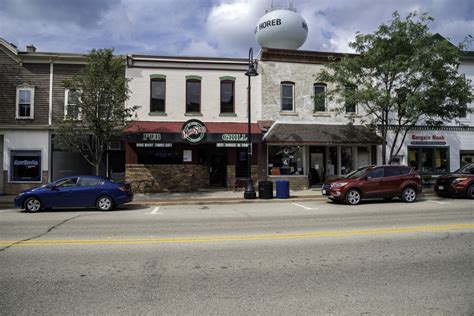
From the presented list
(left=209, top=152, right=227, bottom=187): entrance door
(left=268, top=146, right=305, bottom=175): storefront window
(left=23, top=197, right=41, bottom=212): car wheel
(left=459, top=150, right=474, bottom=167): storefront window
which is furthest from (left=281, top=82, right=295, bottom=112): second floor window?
(left=23, top=197, right=41, bottom=212): car wheel

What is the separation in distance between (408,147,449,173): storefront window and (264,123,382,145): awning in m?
3.65

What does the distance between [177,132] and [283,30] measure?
9.92 m

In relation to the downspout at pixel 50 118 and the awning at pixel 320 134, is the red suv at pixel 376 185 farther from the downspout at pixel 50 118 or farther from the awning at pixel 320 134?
the downspout at pixel 50 118

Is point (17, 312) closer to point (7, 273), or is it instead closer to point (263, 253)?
point (7, 273)

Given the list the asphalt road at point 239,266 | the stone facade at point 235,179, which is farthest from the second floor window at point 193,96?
the asphalt road at point 239,266

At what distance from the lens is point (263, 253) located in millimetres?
6406

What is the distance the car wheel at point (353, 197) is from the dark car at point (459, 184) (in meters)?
5.42

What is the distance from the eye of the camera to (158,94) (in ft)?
65.6

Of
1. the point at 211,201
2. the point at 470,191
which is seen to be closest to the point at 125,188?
the point at 211,201

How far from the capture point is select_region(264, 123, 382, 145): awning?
19.2m

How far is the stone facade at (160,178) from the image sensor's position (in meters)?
18.8

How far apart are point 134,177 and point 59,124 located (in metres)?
4.68

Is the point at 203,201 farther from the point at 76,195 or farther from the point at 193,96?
the point at 193,96

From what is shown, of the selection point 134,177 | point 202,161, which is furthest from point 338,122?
point 134,177
